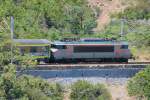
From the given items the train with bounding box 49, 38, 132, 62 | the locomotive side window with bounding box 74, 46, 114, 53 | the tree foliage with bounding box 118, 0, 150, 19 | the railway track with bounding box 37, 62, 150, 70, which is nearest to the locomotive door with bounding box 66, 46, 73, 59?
the train with bounding box 49, 38, 132, 62

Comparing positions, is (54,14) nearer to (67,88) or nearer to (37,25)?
(37,25)

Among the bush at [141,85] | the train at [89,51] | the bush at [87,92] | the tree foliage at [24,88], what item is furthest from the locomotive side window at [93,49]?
the tree foliage at [24,88]

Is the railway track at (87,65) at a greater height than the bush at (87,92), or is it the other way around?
the railway track at (87,65)

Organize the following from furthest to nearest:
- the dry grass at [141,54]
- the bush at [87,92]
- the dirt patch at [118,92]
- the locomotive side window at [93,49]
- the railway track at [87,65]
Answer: the dry grass at [141,54] < the locomotive side window at [93,49] < the railway track at [87,65] < the dirt patch at [118,92] < the bush at [87,92]

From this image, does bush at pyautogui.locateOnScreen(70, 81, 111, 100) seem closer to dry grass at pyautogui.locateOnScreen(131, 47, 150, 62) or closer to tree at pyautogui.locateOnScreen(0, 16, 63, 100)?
tree at pyautogui.locateOnScreen(0, 16, 63, 100)

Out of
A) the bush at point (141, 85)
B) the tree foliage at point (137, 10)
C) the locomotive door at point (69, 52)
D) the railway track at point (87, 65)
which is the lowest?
the bush at point (141, 85)

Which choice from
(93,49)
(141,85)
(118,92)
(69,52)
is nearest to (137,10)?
(93,49)

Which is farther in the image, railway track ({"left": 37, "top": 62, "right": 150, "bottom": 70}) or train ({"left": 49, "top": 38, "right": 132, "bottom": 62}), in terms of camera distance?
train ({"left": 49, "top": 38, "right": 132, "bottom": 62})

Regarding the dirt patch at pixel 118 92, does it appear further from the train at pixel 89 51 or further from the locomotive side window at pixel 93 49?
the locomotive side window at pixel 93 49
